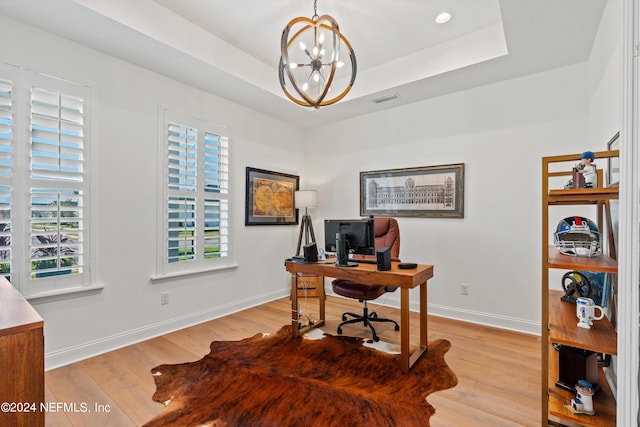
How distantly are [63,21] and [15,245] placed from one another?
1.75m

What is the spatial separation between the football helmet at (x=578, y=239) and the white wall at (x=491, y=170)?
1.56m

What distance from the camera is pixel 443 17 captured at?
272 centimetres

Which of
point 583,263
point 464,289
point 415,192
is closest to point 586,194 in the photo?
point 583,263

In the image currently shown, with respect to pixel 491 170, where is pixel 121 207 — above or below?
below

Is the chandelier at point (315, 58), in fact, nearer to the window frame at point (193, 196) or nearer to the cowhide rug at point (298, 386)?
the window frame at point (193, 196)

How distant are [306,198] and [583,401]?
11.8ft

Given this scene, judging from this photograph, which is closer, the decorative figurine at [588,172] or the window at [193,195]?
the decorative figurine at [588,172]

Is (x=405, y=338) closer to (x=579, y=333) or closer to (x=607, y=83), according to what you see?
(x=579, y=333)

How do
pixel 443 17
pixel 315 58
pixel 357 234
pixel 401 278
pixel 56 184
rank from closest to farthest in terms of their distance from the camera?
1. pixel 315 58
2. pixel 401 278
3. pixel 56 184
4. pixel 443 17
5. pixel 357 234

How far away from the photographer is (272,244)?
452cm

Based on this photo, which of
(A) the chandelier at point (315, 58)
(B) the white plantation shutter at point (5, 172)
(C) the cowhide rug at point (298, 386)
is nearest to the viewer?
(C) the cowhide rug at point (298, 386)

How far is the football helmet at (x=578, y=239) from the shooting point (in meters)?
1.68

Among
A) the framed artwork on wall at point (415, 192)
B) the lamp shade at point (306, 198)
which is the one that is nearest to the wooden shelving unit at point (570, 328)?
the framed artwork on wall at point (415, 192)

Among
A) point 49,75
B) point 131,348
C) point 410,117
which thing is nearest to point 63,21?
point 49,75
